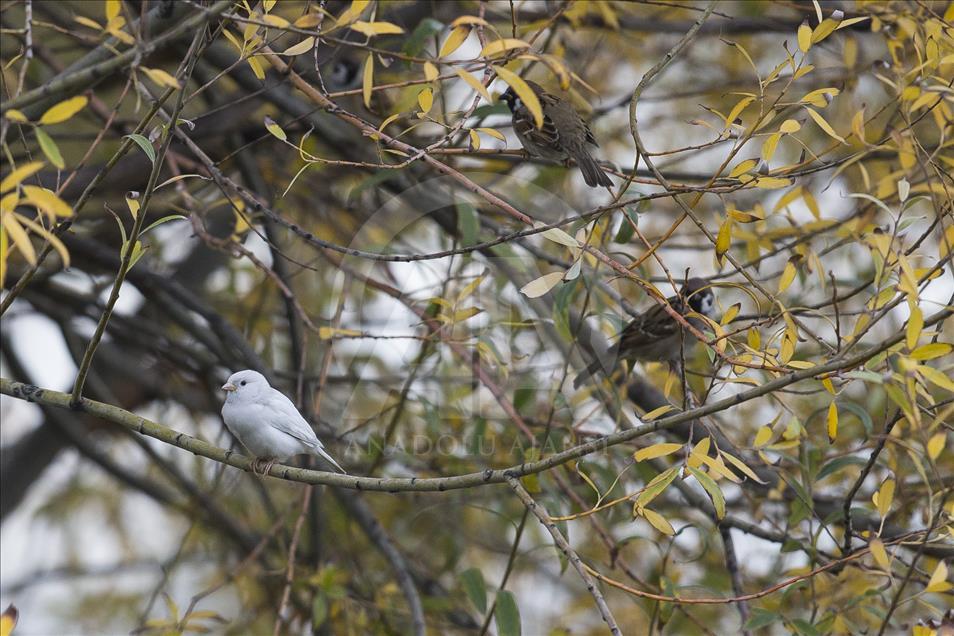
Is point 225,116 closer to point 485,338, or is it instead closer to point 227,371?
point 227,371

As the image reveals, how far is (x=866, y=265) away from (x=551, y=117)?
185cm

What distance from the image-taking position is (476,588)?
10.1 ft

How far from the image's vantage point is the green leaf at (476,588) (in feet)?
10.1

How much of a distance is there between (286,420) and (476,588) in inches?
35.0

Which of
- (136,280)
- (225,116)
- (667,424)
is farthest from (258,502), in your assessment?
(667,424)

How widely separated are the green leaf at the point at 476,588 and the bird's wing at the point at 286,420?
0.74 metres

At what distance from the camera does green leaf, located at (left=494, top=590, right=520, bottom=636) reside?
2.66m

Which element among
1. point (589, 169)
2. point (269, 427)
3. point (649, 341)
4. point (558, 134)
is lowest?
point (269, 427)

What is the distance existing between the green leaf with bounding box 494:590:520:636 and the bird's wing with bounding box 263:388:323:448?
68cm

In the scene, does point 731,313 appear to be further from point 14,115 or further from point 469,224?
point 14,115

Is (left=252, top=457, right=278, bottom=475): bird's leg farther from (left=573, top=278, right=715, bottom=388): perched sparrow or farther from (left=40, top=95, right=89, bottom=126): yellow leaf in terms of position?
(left=573, top=278, right=715, bottom=388): perched sparrow

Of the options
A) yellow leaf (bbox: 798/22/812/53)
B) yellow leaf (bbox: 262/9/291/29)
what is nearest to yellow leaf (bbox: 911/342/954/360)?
yellow leaf (bbox: 798/22/812/53)

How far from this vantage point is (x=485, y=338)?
3.13 metres

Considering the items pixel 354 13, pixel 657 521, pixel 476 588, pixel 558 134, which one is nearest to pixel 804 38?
pixel 354 13
